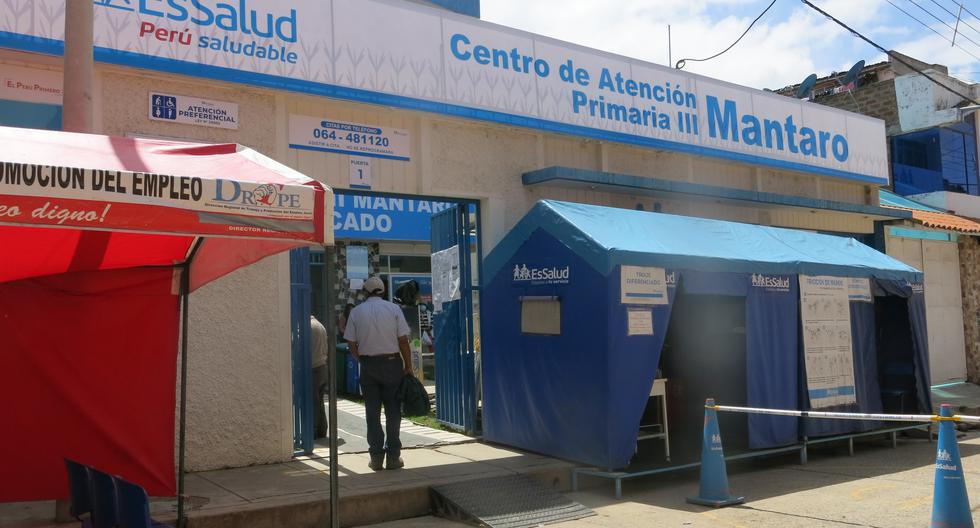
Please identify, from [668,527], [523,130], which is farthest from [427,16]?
[668,527]

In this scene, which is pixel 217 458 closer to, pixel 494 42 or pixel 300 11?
pixel 300 11

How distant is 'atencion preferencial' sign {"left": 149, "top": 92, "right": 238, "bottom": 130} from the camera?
770 cm

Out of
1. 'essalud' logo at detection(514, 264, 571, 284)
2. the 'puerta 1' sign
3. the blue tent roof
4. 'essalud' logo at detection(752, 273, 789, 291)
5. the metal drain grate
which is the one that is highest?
the 'puerta 1' sign

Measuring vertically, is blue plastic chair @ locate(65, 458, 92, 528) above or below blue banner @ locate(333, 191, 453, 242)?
below

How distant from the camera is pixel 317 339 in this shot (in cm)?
963

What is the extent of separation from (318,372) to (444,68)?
12.3ft

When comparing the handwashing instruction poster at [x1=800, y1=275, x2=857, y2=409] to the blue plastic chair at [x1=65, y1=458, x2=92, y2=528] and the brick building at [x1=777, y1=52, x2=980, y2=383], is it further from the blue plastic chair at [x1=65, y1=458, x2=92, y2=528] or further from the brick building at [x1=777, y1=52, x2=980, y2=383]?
the blue plastic chair at [x1=65, y1=458, x2=92, y2=528]

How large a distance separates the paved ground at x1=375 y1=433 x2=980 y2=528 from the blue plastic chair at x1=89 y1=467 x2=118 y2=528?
267cm

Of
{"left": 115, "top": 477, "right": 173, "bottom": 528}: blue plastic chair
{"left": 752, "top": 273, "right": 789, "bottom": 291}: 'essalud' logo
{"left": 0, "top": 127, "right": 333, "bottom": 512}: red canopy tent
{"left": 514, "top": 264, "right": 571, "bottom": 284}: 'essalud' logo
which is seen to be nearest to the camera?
{"left": 115, "top": 477, "right": 173, "bottom": 528}: blue plastic chair

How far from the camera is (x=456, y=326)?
1002cm

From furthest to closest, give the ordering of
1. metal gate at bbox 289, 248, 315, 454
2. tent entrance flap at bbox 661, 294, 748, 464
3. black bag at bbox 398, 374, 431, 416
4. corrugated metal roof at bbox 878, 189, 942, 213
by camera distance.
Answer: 1. corrugated metal roof at bbox 878, 189, 942, 213
2. tent entrance flap at bbox 661, 294, 748, 464
3. metal gate at bbox 289, 248, 315, 454
4. black bag at bbox 398, 374, 431, 416

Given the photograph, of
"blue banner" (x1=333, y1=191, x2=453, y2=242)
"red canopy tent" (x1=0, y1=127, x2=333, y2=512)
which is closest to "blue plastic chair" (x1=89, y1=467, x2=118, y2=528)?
"red canopy tent" (x1=0, y1=127, x2=333, y2=512)

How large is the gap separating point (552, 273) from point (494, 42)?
3.12m

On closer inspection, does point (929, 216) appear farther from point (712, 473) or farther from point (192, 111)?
point (192, 111)
